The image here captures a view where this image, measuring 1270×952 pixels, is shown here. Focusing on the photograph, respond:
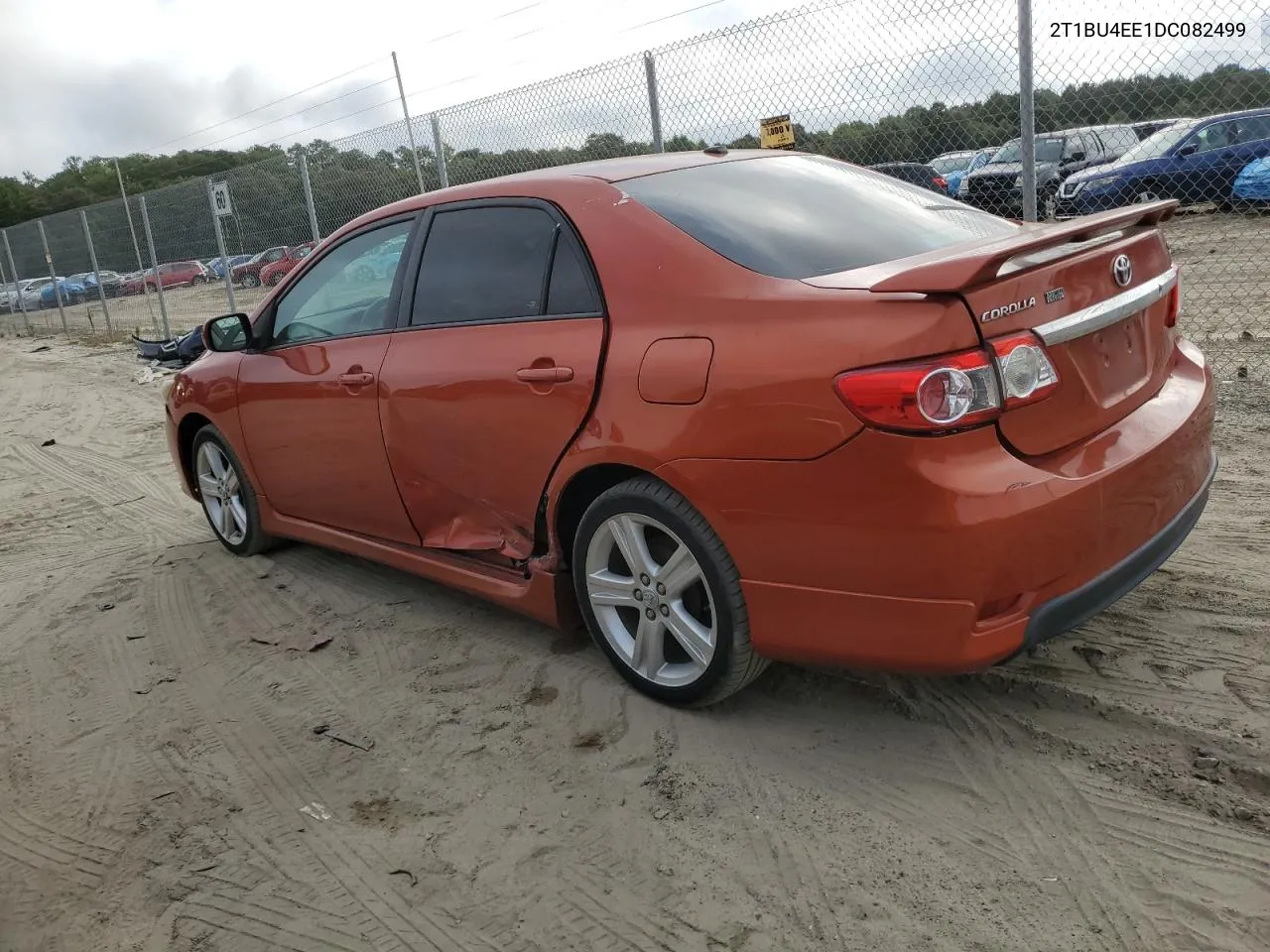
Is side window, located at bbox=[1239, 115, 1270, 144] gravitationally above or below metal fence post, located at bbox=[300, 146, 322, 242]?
below

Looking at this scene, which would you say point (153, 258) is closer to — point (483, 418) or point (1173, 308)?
point (483, 418)

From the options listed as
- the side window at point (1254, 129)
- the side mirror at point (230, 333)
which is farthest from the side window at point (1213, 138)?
the side mirror at point (230, 333)

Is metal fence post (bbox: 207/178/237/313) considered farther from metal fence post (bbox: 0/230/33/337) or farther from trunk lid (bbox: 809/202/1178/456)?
metal fence post (bbox: 0/230/33/337)

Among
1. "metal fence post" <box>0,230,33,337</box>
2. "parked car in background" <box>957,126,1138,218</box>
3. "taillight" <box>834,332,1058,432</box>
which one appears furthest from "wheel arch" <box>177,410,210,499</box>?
"metal fence post" <box>0,230,33,337</box>

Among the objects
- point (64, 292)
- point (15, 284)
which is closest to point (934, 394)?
point (64, 292)

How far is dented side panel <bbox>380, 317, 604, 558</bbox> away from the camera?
3.08 m

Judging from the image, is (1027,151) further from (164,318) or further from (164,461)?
(164,318)

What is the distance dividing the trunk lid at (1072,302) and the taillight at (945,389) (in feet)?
0.15

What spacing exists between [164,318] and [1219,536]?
51.2ft

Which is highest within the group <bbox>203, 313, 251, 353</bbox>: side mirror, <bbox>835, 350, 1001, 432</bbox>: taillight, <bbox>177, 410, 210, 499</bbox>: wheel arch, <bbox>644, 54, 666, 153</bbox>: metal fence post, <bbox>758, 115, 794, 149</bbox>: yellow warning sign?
<bbox>644, 54, 666, 153</bbox>: metal fence post

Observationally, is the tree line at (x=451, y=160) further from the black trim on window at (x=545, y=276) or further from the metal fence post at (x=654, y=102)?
the black trim on window at (x=545, y=276)

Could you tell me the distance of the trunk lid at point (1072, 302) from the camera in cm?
236

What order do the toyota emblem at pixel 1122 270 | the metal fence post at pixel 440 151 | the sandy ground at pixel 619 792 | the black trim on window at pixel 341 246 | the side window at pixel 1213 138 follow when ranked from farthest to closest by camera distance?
the metal fence post at pixel 440 151
the side window at pixel 1213 138
the black trim on window at pixel 341 246
the toyota emblem at pixel 1122 270
the sandy ground at pixel 619 792

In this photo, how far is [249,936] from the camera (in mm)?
2400
